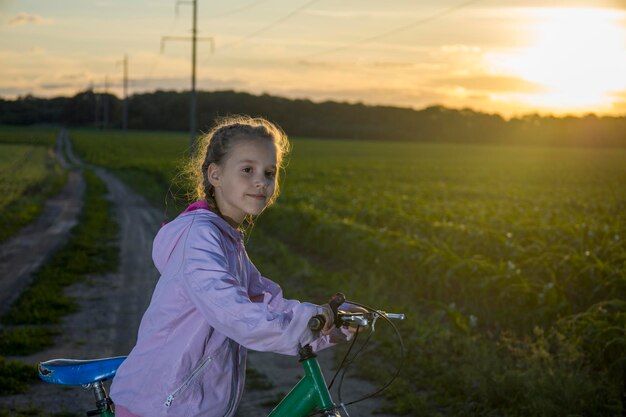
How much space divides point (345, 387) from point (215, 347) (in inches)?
158

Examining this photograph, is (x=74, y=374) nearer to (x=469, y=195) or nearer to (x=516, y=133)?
(x=469, y=195)

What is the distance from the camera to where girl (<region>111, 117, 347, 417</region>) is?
7.97 feet

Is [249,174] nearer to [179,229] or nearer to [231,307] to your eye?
[179,229]

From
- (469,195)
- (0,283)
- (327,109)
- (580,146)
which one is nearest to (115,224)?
(0,283)

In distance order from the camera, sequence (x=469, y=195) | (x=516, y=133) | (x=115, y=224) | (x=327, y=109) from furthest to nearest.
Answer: (x=327, y=109), (x=516, y=133), (x=469, y=195), (x=115, y=224)

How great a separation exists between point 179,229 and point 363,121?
125 meters

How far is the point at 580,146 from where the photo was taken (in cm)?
9050

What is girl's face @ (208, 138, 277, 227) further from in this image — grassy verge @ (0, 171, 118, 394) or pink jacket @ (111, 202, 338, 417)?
grassy verge @ (0, 171, 118, 394)

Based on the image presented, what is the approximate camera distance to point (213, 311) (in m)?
2.46

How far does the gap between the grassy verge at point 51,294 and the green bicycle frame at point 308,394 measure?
4.05m

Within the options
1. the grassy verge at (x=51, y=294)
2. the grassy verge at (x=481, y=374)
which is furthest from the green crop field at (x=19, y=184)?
the grassy verge at (x=481, y=374)

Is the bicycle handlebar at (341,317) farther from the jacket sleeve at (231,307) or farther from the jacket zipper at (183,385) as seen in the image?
the jacket zipper at (183,385)

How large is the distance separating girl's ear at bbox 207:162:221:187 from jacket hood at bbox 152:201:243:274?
11 centimetres

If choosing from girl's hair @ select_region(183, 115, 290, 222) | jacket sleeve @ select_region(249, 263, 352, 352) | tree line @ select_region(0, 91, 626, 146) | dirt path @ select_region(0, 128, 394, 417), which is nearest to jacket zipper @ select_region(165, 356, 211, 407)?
jacket sleeve @ select_region(249, 263, 352, 352)
